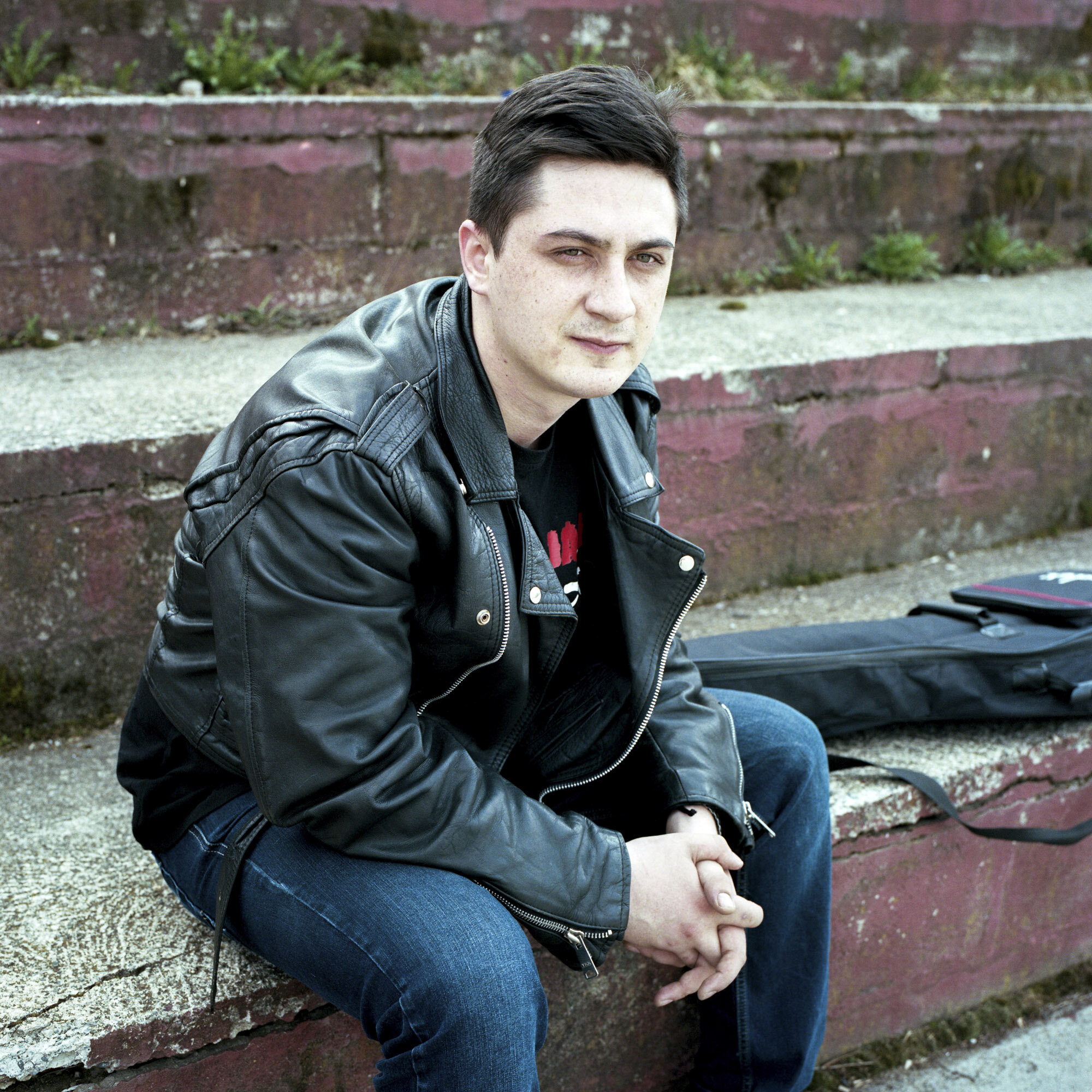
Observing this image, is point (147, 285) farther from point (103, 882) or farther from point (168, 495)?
point (103, 882)

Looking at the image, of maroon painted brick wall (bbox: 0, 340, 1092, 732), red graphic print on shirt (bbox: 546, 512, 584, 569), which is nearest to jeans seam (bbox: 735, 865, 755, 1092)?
red graphic print on shirt (bbox: 546, 512, 584, 569)

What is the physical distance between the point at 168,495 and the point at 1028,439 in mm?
2764

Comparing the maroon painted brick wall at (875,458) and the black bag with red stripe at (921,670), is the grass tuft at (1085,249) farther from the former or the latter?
the black bag with red stripe at (921,670)

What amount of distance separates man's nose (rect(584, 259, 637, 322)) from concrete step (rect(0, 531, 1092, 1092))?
3.45 ft

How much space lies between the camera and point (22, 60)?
395 centimetres

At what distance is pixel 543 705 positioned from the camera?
1.95 metres

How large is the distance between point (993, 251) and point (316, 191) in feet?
9.80

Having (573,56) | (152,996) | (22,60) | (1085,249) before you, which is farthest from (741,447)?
(1085,249)

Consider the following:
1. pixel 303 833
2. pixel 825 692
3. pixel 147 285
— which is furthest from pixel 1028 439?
pixel 303 833

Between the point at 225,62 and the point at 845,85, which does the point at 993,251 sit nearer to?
the point at 845,85

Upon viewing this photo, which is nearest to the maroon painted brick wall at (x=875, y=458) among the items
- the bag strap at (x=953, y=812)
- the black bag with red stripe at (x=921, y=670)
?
the black bag with red stripe at (x=921, y=670)

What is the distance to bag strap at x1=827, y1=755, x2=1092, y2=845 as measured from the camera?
2.39 meters

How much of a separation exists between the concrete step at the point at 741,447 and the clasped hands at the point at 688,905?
1.46 meters

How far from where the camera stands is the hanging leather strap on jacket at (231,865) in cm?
165
